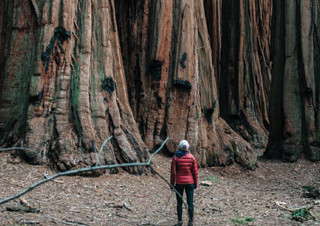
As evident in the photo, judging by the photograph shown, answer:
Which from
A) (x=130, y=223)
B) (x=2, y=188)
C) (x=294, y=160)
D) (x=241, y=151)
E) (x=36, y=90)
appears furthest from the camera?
(x=294, y=160)

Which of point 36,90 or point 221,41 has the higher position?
point 221,41

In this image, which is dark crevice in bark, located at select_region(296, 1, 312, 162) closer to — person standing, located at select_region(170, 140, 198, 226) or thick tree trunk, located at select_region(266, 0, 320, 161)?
thick tree trunk, located at select_region(266, 0, 320, 161)

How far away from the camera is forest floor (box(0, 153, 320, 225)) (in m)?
5.56

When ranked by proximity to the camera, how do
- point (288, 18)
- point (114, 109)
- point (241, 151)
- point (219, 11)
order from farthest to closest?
1. point (219, 11)
2. point (288, 18)
3. point (241, 151)
4. point (114, 109)

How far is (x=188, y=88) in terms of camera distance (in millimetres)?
9727

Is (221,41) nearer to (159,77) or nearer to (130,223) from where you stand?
(159,77)

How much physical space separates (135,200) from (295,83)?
24.9ft

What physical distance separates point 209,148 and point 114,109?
2.78m

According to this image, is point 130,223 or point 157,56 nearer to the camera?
point 130,223

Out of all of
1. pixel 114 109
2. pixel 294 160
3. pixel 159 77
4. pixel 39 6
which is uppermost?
pixel 39 6

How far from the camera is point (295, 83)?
40.8 ft

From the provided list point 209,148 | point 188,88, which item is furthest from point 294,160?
point 188,88

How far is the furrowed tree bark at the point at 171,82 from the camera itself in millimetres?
9617

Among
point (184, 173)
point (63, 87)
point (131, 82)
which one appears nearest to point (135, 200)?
point (184, 173)
